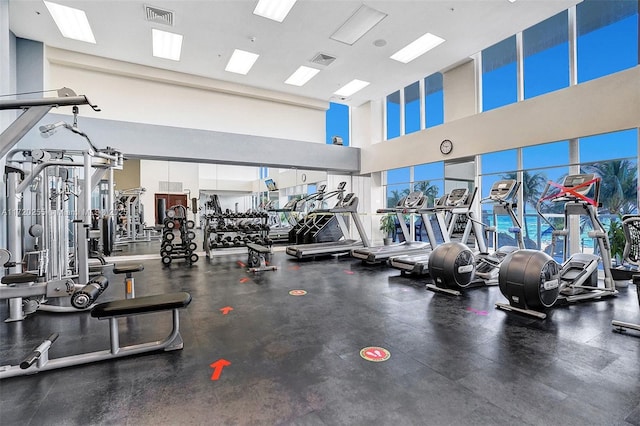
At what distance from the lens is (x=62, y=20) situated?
5730 millimetres

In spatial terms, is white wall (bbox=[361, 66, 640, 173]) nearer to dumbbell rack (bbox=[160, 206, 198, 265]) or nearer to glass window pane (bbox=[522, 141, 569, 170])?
glass window pane (bbox=[522, 141, 569, 170])

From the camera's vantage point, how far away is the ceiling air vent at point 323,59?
7.09m

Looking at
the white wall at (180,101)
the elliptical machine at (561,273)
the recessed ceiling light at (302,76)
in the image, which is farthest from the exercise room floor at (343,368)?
the recessed ceiling light at (302,76)

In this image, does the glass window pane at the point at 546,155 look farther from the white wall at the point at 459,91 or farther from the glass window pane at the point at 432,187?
the glass window pane at the point at 432,187

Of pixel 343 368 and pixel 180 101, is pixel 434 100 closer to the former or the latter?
pixel 180 101

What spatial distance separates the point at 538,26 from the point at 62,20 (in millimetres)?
9319

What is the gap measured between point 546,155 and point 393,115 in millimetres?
4962

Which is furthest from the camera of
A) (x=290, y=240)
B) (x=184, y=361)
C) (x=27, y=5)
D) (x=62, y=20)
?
(x=290, y=240)

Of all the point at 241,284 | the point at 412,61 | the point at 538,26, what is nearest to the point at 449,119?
the point at 412,61

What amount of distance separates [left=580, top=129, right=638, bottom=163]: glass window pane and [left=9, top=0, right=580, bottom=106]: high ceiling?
8.03 feet

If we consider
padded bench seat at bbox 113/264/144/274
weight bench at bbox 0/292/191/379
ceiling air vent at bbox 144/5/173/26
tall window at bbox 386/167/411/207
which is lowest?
weight bench at bbox 0/292/191/379

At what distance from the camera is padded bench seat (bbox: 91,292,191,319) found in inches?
89.4

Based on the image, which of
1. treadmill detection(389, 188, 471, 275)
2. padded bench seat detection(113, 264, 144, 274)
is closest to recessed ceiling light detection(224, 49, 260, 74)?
treadmill detection(389, 188, 471, 275)

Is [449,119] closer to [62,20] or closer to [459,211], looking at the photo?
[459,211]
